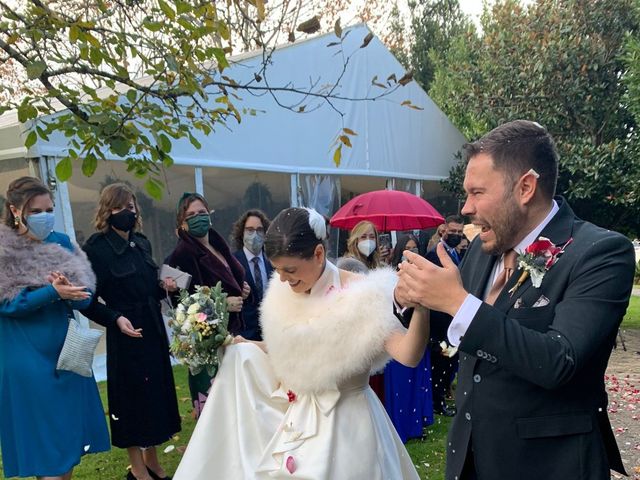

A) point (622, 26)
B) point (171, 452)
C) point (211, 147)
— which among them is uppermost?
point (622, 26)

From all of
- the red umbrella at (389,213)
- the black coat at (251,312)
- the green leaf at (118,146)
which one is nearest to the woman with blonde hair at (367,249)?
the black coat at (251,312)

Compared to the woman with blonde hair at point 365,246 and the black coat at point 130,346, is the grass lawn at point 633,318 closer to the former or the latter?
the woman with blonde hair at point 365,246

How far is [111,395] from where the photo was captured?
13.0 feet

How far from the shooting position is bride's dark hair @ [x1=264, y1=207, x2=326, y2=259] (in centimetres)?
250

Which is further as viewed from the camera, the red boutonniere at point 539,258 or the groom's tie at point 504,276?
the groom's tie at point 504,276

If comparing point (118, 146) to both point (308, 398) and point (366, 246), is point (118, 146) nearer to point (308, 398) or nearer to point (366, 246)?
point (308, 398)

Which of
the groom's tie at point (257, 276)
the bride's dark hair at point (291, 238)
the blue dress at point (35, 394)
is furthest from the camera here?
the groom's tie at point (257, 276)

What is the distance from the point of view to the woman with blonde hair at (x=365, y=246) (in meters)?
4.89

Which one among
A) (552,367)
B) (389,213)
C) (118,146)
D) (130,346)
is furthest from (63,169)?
(389,213)

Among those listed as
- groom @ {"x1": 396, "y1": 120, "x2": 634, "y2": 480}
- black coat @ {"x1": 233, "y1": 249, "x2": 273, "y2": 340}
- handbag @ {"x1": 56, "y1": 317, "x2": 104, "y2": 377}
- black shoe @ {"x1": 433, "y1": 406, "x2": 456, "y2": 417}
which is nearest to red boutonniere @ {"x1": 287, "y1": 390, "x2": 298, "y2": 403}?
groom @ {"x1": 396, "y1": 120, "x2": 634, "y2": 480}

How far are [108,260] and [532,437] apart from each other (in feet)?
10.9

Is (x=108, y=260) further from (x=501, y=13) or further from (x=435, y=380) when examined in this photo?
(x=501, y=13)

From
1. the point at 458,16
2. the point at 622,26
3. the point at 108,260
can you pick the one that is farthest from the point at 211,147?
the point at 458,16

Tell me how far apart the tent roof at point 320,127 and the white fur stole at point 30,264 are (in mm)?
2609
